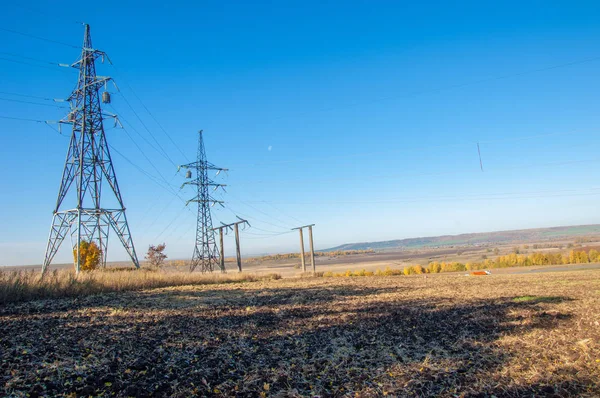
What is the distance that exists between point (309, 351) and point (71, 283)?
12.5 metres

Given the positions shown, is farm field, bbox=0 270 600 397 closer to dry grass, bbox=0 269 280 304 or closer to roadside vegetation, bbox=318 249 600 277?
dry grass, bbox=0 269 280 304

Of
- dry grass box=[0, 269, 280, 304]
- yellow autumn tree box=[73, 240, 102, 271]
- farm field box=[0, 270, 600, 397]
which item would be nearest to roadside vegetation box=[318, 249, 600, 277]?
dry grass box=[0, 269, 280, 304]

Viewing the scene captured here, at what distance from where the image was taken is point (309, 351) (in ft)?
18.6

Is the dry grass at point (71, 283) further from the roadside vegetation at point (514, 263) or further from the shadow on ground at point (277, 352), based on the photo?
the roadside vegetation at point (514, 263)

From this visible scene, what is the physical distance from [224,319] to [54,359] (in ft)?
12.8

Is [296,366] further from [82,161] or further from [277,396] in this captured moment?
[82,161]

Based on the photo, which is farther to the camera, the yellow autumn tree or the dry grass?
the yellow autumn tree

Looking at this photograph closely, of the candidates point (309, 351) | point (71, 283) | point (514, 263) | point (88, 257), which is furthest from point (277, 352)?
point (514, 263)

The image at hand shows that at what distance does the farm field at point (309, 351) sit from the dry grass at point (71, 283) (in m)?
2.87

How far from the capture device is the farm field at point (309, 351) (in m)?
4.19

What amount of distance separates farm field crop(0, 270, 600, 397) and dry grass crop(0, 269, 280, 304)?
9.41 ft

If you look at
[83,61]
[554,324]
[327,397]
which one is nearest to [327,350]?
[327,397]

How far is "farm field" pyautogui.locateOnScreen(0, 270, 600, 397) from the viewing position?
419 cm

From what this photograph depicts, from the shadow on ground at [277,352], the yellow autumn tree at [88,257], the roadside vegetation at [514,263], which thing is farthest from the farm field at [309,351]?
the roadside vegetation at [514,263]
